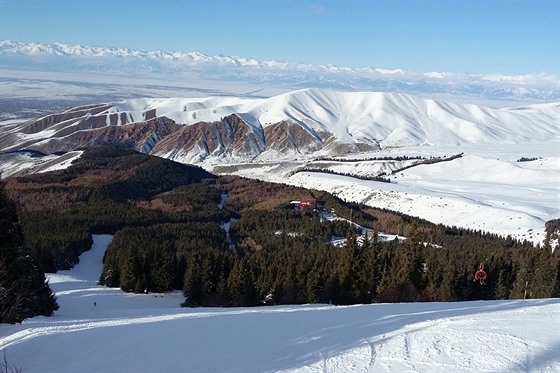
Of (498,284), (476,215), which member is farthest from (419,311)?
(476,215)

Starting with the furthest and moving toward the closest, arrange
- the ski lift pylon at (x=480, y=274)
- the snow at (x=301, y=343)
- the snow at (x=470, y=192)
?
the snow at (x=470, y=192) → the ski lift pylon at (x=480, y=274) → the snow at (x=301, y=343)

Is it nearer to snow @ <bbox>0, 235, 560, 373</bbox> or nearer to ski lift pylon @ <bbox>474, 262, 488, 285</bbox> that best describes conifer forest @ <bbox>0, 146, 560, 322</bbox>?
ski lift pylon @ <bbox>474, 262, 488, 285</bbox>

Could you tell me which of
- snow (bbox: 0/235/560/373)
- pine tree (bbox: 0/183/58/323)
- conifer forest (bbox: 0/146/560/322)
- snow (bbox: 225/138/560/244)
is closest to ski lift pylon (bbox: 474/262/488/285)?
conifer forest (bbox: 0/146/560/322)

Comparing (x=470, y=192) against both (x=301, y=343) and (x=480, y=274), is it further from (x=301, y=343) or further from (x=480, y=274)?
(x=301, y=343)

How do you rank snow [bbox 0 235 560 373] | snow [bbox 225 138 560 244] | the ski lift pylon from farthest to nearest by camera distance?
snow [bbox 225 138 560 244] → the ski lift pylon → snow [bbox 0 235 560 373]

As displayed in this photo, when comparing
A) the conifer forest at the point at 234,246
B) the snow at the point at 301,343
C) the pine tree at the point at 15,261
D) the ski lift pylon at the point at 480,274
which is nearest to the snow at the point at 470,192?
the conifer forest at the point at 234,246

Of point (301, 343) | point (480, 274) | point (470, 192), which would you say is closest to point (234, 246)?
point (480, 274)

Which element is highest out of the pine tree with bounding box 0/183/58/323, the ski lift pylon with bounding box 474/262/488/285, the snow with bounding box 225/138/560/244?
the pine tree with bounding box 0/183/58/323

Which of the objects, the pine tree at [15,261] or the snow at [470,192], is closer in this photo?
the pine tree at [15,261]

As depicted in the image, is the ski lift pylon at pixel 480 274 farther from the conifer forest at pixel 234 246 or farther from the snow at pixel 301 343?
the snow at pixel 301 343
